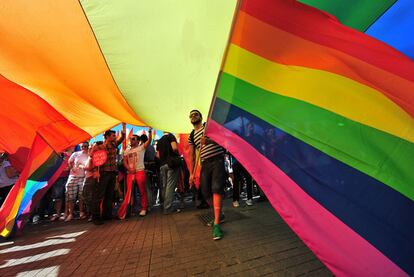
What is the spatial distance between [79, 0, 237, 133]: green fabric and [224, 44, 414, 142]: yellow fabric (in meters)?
0.66

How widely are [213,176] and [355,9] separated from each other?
2553 mm

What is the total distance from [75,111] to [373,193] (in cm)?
471

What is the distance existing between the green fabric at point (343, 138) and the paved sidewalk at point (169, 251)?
46.4 inches

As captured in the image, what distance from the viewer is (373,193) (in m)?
1.45

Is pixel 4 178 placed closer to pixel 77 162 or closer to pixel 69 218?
pixel 77 162

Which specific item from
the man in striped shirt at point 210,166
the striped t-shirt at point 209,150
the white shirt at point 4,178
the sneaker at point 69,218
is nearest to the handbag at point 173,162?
the man in striped shirt at point 210,166

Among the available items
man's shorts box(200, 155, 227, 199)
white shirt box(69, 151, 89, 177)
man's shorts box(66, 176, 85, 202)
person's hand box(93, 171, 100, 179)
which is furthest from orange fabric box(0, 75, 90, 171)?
man's shorts box(200, 155, 227, 199)

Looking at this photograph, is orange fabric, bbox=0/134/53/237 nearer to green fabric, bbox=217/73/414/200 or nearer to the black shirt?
the black shirt

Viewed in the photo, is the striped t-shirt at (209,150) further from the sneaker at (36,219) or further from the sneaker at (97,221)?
the sneaker at (36,219)

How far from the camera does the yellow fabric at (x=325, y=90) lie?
4.88ft

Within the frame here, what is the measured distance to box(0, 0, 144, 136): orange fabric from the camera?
99.1 inches

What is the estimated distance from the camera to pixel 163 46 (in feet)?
8.84

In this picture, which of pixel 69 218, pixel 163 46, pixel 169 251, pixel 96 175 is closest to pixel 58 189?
pixel 69 218

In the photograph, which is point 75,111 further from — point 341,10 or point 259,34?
point 341,10
